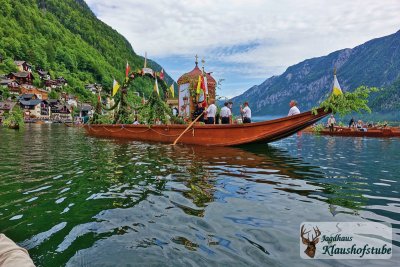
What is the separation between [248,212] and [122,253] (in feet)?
8.84

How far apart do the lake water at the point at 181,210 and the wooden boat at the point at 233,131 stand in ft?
15.2

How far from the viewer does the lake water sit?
4.11m

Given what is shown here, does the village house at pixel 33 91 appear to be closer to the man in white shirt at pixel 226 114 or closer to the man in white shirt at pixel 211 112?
the man in white shirt at pixel 211 112

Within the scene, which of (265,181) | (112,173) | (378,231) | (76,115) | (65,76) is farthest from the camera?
(65,76)

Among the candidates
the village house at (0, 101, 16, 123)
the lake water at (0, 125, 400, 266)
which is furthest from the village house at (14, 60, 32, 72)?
the lake water at (0, 125, 400, 266)

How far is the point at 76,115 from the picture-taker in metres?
115

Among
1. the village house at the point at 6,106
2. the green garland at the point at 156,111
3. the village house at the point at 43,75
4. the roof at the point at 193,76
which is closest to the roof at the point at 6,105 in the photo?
the village house at the point at 6,106

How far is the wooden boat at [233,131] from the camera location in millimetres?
15193

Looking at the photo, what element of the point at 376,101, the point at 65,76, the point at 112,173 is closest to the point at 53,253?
the point at 112,173

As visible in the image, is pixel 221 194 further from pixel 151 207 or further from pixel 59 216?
pixel 59 216

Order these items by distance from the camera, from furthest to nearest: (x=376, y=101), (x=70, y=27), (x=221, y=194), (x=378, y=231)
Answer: (x=70, y=27), (x=376, y=101), (x=221, y=194), (x=378, y=231)

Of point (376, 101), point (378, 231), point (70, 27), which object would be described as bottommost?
point (378, 231)

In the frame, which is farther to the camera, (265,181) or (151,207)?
(265,181)

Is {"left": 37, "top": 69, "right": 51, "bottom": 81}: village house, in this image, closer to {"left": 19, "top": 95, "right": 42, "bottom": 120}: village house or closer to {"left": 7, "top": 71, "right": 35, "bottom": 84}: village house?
{"left": 7, "top": 71, "right": 35, "bottom": 84}: village house
